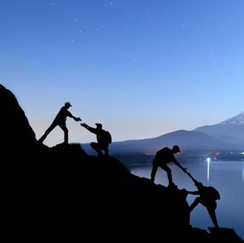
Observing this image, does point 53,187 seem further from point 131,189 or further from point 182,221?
point 182,221

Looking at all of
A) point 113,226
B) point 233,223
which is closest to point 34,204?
point 113,226

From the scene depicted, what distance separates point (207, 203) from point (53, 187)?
8139 mm

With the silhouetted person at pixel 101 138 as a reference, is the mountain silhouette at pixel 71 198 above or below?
below

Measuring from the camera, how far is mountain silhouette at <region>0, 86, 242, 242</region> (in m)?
6.78

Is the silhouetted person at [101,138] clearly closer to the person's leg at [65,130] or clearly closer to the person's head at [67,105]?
the person's leg at [65,130]

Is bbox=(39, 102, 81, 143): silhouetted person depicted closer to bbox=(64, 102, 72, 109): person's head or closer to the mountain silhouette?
bbox=(64, 102, 72, 109): person's head

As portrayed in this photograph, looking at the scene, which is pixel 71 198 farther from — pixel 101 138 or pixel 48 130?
pixel 48 130

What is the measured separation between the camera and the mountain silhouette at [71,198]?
6781 mm

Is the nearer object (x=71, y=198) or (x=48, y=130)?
(x=71, y=198)

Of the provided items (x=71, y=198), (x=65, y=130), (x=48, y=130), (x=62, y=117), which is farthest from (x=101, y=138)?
(x=71, y=198)

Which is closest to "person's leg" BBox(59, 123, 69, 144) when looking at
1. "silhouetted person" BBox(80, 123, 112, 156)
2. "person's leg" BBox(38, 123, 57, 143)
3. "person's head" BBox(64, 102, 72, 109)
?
"person's leg" BBox(38, 123, 57, 143)

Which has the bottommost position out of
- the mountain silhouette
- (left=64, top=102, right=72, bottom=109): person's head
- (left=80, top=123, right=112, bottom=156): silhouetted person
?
the mountain silhouette

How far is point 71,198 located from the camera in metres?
7.95

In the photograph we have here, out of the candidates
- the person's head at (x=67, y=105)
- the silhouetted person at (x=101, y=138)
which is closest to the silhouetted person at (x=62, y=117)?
the person's head at (x=67, y=105)
